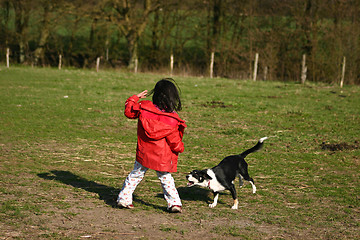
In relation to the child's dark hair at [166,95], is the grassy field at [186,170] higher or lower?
lower

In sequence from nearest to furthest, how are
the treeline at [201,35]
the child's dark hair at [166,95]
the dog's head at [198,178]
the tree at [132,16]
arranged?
1. the child's dark hair at [166,95]
2. the dog's head at [198,178]
3. the treeline at [201,35]
4. the tree at [132,16]

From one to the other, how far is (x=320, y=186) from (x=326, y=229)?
2.09m

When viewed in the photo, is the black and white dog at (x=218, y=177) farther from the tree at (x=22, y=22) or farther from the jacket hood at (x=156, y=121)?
the tree at (x=22, y=22)

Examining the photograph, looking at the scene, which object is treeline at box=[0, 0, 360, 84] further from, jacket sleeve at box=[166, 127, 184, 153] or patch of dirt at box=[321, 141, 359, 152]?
jacket sleeve at box=[166, 127, 184, 153]

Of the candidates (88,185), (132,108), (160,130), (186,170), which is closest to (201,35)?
(186,170)

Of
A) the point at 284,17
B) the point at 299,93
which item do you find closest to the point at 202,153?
the point at 299,93

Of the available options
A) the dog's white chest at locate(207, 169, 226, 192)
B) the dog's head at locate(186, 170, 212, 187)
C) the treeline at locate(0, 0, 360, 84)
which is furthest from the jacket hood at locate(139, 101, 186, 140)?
the treeline at locate(0, 0, 360, 84)

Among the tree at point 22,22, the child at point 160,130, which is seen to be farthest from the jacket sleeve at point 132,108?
the tree at point 22,22

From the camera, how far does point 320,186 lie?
286 inches

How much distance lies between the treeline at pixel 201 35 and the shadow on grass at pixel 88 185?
24315 millimetres

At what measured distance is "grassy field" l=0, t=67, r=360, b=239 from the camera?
5109 mm

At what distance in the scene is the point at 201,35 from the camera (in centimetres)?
4300

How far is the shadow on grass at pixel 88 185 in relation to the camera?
237 inches

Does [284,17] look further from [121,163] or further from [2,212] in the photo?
[2,212]
